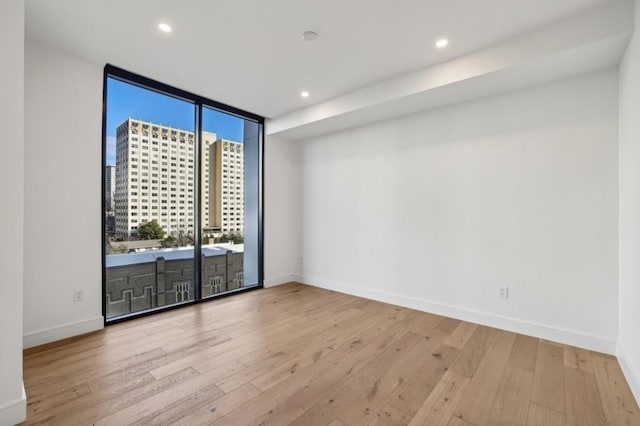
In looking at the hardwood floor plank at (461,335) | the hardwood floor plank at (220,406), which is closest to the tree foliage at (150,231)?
the hardwood floor plank at (220,406)

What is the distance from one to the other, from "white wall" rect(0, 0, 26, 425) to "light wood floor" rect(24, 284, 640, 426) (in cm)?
27

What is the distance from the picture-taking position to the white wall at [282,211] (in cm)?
463

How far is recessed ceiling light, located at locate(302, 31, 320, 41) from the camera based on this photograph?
2.41 metres

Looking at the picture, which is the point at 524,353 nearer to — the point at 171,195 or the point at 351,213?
the point at 351,213

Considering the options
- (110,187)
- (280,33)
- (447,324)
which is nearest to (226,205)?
(110,187)

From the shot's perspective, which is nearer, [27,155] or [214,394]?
[214,394]

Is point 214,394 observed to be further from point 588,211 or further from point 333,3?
point 588,211

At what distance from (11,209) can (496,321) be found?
4.02m

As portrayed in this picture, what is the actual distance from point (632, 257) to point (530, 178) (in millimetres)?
1040

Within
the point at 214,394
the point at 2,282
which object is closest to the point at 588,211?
the point at 214,394

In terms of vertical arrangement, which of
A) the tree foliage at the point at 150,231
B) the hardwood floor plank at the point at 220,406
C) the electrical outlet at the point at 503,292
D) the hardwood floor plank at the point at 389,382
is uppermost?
the tree foliage at the point at 150,231

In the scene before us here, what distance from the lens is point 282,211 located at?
4.83 metres

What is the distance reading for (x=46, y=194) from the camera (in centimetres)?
261

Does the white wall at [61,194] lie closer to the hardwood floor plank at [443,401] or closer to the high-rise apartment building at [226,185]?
the high-rise apartment building at [226,185]
